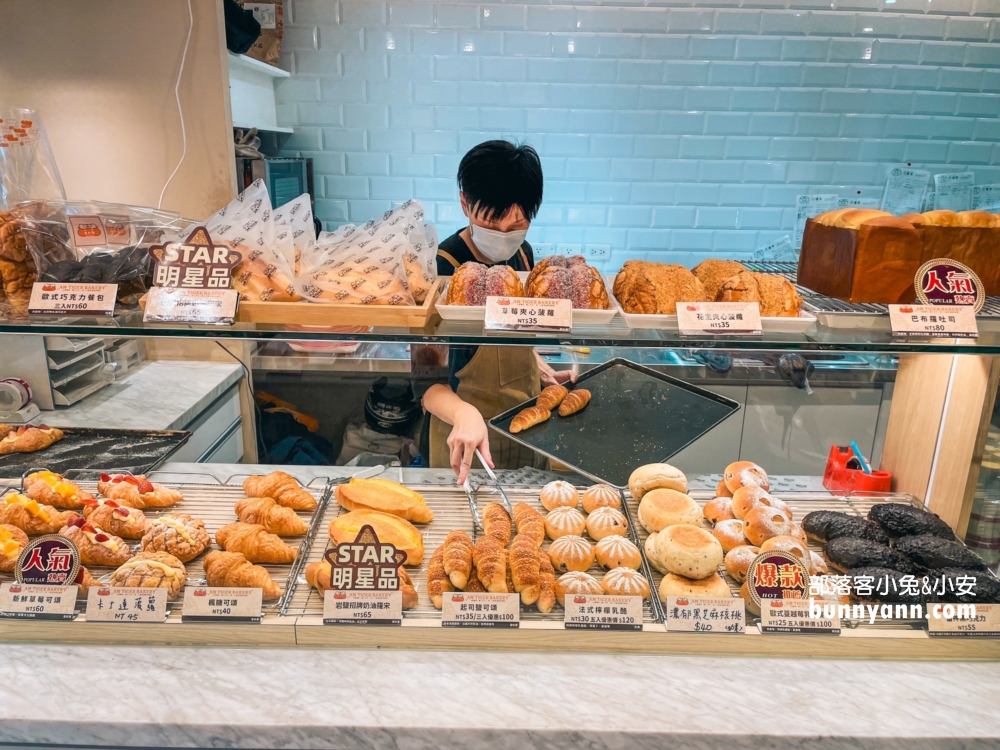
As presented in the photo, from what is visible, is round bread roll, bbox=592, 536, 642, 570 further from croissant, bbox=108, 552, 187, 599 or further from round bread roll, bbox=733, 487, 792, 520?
croissant, bbox=108, 552, 187, 599

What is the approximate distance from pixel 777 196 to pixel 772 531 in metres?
3.71

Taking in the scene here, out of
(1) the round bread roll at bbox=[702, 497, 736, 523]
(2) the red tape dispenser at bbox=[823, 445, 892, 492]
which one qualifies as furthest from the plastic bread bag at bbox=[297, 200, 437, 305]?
(2) the red tape dispenser at bbox=[823, 445, 892, 492]

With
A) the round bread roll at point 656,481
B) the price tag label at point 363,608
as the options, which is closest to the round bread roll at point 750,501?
the round bread roll at point 656,481

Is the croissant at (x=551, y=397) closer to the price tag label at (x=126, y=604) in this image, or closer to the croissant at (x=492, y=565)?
the croissant at (x=492, y=565)

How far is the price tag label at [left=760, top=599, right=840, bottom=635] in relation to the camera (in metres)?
1.52

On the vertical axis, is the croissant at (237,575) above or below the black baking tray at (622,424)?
below

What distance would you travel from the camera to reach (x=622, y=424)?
7.25 ft

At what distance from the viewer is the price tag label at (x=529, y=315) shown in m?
1.50

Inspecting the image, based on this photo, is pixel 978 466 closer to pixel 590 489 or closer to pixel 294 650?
pixel 590 489

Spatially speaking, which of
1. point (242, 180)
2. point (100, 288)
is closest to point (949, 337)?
point (100, 288)

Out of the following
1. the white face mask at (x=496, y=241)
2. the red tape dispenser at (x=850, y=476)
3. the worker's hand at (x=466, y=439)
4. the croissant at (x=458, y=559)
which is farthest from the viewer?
the white face mask at (x=496, y=241)

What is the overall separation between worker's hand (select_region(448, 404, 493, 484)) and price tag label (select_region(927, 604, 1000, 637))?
3.92 feet

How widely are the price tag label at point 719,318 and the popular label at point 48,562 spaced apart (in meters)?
1.45

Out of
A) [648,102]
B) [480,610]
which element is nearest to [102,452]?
[480,610]
